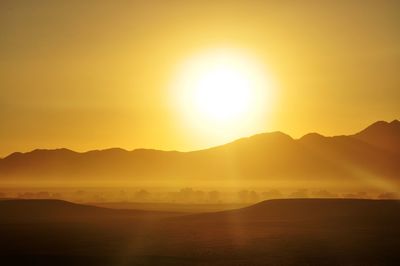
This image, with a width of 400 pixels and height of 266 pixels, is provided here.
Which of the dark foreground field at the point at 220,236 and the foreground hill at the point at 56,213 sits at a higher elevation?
the foreground hill at the point at 56,213

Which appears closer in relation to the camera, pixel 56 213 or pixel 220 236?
pixel 220 236

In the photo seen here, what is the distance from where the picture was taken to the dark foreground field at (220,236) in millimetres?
44719

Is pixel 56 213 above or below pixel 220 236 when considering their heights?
above

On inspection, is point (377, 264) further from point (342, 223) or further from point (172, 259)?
point (342, 223)

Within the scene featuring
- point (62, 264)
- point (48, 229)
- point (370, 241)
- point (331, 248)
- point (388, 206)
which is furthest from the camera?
point (388, 206)

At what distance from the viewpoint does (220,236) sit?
5716cm

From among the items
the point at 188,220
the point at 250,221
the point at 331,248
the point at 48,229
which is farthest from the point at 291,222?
the point at 48,229

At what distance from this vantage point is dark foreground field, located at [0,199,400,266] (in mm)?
44719

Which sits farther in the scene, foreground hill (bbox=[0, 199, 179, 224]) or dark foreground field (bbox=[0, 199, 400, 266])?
foreground hill (bbox=[0, 199, 179, 224])

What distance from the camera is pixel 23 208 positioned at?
90.9 m

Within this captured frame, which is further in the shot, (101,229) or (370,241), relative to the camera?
(101,229)

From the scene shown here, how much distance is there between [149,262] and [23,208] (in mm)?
52840

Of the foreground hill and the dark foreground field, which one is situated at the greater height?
the foreground hill

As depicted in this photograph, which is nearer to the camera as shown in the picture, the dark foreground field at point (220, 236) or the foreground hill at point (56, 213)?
the dark foreground field at point (220, 236)
